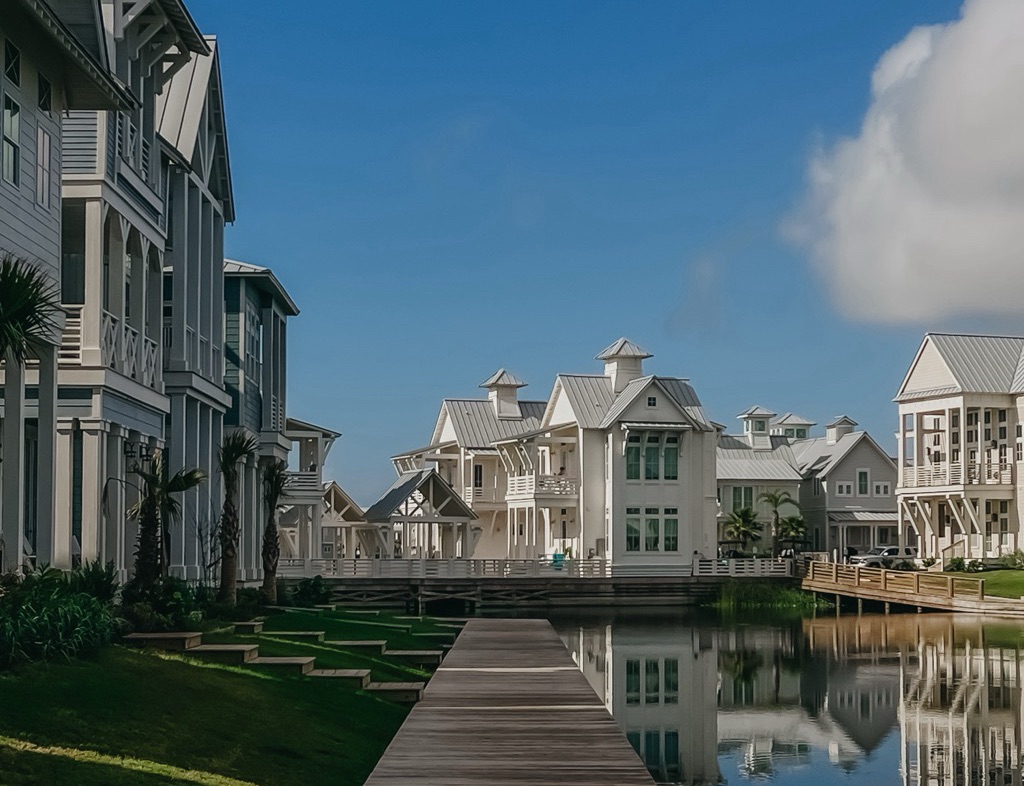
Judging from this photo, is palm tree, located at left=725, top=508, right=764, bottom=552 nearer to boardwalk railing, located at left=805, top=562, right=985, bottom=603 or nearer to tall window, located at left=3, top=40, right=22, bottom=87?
boardwalk railing, located at left=805, top=562, right=985, bottom=603

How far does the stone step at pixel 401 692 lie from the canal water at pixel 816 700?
321 cm

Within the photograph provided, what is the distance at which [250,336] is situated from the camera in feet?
147

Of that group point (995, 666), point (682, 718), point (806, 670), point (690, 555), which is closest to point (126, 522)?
point (682, 718)

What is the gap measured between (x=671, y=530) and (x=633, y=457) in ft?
12.2

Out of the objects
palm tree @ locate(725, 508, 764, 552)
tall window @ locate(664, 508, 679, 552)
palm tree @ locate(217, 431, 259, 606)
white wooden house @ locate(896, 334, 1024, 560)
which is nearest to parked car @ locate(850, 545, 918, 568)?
white wooden house @ locate(896, 334, 1024, 560)

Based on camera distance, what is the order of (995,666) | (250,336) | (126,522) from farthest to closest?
(250,336)
(995,666)
(126,522)

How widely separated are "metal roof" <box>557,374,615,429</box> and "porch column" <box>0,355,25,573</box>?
51.5 m

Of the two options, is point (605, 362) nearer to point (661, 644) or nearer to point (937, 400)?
point (937, 400)

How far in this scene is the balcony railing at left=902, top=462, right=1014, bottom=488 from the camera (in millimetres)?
71188

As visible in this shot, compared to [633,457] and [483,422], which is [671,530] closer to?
[633,457]

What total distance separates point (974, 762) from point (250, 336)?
2921 centimetres

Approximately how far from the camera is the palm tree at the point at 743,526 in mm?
85250

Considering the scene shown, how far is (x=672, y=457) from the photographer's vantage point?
2746 inches

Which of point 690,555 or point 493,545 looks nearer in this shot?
point 690,555
